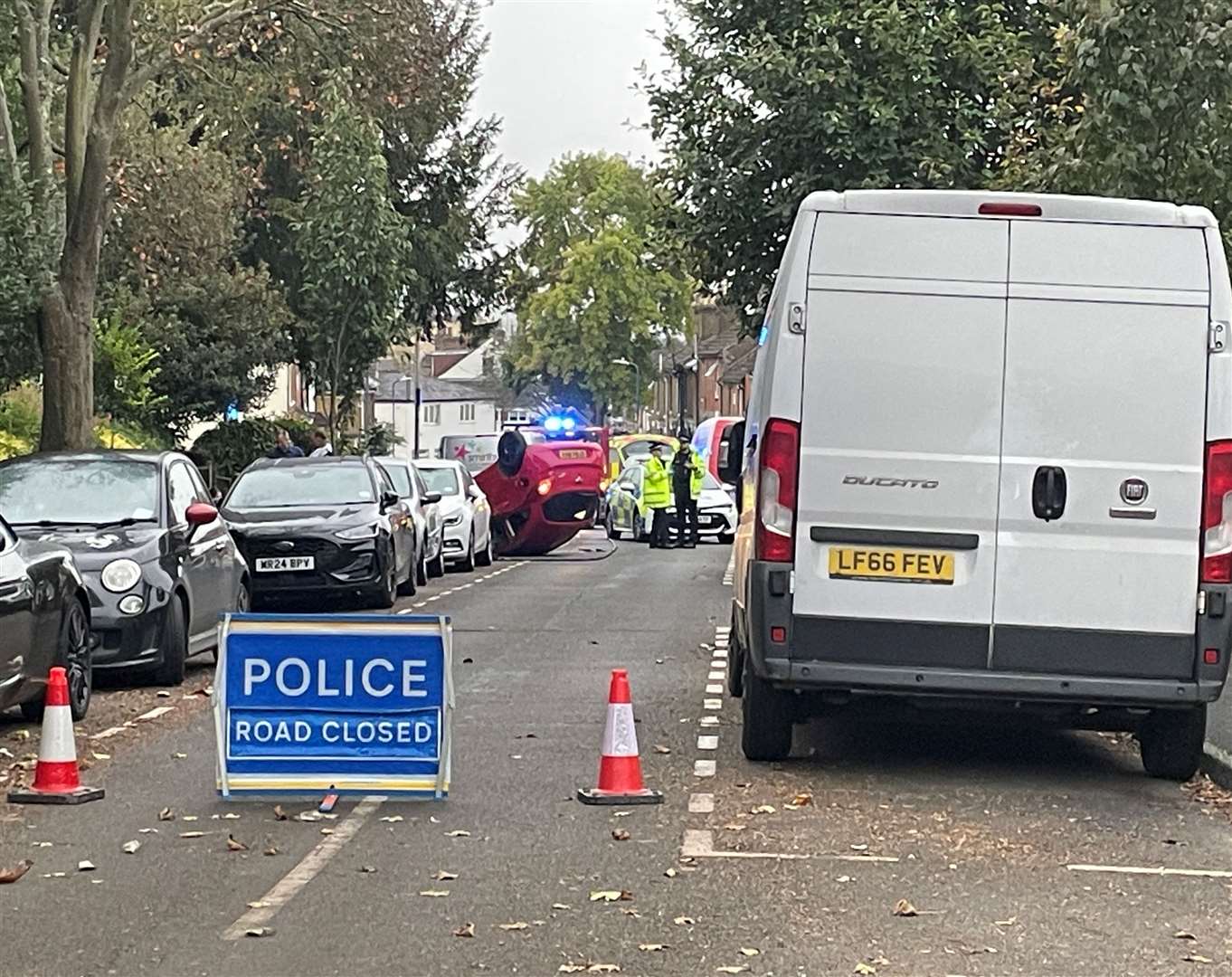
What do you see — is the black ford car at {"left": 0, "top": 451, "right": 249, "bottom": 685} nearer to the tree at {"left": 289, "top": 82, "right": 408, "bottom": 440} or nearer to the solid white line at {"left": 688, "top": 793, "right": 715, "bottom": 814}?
the solid white line at {"left": 688, "top": 793, "right": 715, "bottom": 814}

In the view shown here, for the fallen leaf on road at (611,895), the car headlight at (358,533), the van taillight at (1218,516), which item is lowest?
the fallen leaf on road at (611,895)

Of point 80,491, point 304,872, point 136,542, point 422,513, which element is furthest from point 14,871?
point 422,513

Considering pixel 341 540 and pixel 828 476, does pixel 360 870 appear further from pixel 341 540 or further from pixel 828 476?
pixel 341 540

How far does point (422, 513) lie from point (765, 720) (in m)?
14.7

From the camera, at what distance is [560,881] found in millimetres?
8125

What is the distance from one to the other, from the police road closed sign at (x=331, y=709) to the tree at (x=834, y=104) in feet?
50.0

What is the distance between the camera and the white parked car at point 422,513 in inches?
982

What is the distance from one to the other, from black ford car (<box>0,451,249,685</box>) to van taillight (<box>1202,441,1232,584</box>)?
709 cm

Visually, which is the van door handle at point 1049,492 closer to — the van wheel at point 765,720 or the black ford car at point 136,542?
the van wheel at point 765,720

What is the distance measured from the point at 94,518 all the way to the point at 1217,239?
8.21 meters

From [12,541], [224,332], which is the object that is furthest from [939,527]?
[224,332]

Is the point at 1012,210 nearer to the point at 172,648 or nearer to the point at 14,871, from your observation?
the point at 14,871

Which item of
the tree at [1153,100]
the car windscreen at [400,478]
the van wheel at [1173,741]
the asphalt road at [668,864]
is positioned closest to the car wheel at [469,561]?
the car windscreen at [400,478]

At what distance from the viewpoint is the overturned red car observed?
33.1m
